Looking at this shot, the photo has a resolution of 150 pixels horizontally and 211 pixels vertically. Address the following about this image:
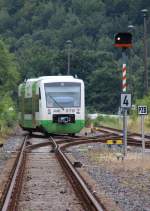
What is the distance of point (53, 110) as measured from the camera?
1436 inches

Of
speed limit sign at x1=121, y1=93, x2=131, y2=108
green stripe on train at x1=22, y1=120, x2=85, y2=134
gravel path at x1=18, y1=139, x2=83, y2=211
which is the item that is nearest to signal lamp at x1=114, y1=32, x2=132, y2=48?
speed limit sign at x1=121, y1=93, x2=131, y2=108

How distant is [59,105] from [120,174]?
18728 mm

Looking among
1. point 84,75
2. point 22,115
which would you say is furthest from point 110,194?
point 84,75

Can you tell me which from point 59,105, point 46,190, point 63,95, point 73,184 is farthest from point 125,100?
point 63,95

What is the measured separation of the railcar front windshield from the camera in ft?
120

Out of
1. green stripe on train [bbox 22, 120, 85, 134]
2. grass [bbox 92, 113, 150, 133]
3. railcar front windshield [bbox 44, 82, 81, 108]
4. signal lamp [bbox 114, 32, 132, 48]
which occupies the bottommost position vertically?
grass [bbox 92, 113, 150, 133]

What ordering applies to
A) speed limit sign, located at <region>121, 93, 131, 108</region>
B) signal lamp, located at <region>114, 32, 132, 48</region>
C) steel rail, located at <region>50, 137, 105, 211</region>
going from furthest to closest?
signal lamp, located at <region>114, 32, 132, 48</region> → speed limit sign, located at <region>121, 93, 131, 108</region> → steel rail, located at <region>50, 137, 105, 211</region>

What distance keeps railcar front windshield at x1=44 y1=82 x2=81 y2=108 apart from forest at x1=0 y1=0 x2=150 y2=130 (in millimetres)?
4052

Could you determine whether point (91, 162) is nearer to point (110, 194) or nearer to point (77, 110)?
point (110, 194)

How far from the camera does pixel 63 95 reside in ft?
121

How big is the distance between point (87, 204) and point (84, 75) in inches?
3928

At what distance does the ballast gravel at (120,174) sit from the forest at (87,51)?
51.3 feet

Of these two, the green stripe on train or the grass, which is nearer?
the green stripe on train

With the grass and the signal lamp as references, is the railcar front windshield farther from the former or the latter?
the signal lamp
